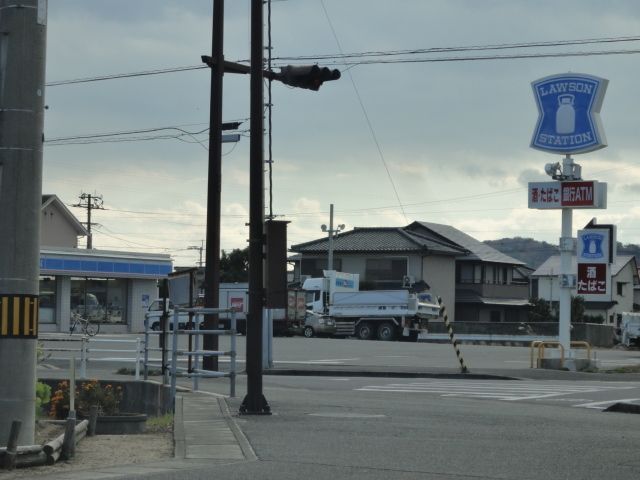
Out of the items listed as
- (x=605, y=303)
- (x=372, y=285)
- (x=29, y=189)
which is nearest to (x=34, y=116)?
(x=29, y=189)

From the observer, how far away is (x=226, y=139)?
80.1 ft

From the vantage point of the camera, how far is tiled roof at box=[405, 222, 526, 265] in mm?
79500

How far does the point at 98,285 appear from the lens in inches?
2393

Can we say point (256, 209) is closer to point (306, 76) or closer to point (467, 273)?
point (306, 76)

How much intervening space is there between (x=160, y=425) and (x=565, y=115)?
19.1m

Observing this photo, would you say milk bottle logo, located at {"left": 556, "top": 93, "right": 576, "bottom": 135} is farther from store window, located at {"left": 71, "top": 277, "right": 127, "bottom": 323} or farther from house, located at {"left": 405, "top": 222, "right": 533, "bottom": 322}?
house, located at {"left": 405, "top": 222, "right": 533, "bottom": 322}

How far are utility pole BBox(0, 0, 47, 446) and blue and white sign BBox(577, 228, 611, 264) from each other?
21559mm

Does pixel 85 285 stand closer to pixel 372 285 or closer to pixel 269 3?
pixel 372 285

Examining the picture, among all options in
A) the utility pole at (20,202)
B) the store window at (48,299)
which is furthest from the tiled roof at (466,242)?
the utility pole at (20,202)

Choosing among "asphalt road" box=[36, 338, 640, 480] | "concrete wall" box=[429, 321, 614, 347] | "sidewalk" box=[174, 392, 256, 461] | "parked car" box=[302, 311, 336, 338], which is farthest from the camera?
"parked car" box=[302, 311, 336, 338]

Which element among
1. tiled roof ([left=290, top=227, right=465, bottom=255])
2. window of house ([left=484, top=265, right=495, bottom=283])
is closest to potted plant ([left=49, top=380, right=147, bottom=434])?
tiled roof ([left=290, top=227, right=465, bottom=255])

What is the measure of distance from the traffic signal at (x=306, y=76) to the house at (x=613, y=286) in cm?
7400

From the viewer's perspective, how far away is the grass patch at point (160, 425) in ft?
43.5

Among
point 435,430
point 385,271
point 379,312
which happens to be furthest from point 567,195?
point 385,271
